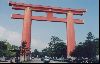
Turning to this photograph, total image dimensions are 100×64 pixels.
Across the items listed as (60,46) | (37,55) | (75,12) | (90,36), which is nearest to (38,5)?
(75,12)

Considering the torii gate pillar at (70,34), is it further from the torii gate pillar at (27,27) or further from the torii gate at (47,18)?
the torii gate pillar at (27,27)

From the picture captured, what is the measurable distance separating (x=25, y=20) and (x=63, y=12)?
Result: 15.9ft

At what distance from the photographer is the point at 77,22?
2981cm

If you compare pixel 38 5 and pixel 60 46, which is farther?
pixel 60 46

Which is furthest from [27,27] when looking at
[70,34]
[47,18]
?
[70,34]

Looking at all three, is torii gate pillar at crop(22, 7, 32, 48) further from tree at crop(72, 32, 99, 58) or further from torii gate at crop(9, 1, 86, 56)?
tree at crop(72, 32, 99, 58)

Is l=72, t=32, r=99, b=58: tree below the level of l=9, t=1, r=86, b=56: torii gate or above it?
below

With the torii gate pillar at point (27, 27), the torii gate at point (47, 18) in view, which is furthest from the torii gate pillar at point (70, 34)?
the torii gate pillar at point (27, 27)

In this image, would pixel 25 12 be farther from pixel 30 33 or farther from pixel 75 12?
pixel 75 12

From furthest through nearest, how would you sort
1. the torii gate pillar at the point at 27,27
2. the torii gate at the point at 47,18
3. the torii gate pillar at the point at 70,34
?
1. the torii gate pillar at the point at 70,34
2. the torii gate at the point at 47,18
3. the torii gate pillar at the point at 27,27

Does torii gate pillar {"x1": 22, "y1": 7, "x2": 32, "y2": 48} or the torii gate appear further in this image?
the torii gate

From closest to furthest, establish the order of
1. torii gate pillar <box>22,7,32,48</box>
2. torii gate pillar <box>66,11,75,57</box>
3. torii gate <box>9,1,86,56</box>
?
torii gate pillar <box>22,7,32,48</box> → torii gate <box>9,1,86,56</box> → torii gate pillar <box>66,11,75,57</box>

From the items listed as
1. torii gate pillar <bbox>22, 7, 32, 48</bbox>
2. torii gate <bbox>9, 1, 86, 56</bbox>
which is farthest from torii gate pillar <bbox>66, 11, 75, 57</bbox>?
torii gate pillar <bbox>22, 7, 32, 48</bbox>

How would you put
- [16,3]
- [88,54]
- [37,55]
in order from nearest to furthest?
[16,3] < [88,54] < [37,55]
